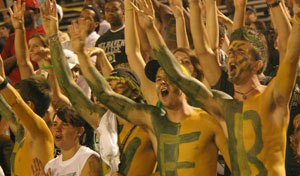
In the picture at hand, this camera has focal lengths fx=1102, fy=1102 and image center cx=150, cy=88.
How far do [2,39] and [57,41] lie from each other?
13.8 ft

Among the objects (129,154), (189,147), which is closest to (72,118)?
(129,154)

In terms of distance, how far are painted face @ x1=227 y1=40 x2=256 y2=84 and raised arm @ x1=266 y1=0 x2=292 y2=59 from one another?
44 cm

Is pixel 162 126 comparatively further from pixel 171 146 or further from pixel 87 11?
pixel 87 11

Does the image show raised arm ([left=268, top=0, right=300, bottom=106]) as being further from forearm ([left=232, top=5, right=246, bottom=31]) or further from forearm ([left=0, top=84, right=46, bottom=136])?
forearm ([left=0, top=84, right=46, bottom=136])

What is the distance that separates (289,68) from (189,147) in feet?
3.09

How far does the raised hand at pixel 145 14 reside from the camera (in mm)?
7078

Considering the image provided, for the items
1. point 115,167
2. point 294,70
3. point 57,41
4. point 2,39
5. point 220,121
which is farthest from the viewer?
point 2,39

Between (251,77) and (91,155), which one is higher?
(251,77)

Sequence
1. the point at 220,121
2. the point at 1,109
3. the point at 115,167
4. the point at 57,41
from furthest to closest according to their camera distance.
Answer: the point at 1,109
the point at 57,41
the point at 115,167
the point at 220,121

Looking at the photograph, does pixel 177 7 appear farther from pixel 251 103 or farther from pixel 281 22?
pixel 251 103

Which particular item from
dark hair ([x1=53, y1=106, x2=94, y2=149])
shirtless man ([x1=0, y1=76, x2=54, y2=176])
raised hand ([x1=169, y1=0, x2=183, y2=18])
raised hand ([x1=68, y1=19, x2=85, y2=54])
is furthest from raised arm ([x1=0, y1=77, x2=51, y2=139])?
raised hand ([x1=169, y1=0, x2=183, y2=18])

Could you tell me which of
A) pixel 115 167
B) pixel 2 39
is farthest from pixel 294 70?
pixel 2 39

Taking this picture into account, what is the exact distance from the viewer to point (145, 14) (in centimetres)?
715

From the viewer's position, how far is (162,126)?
23.1 ft
